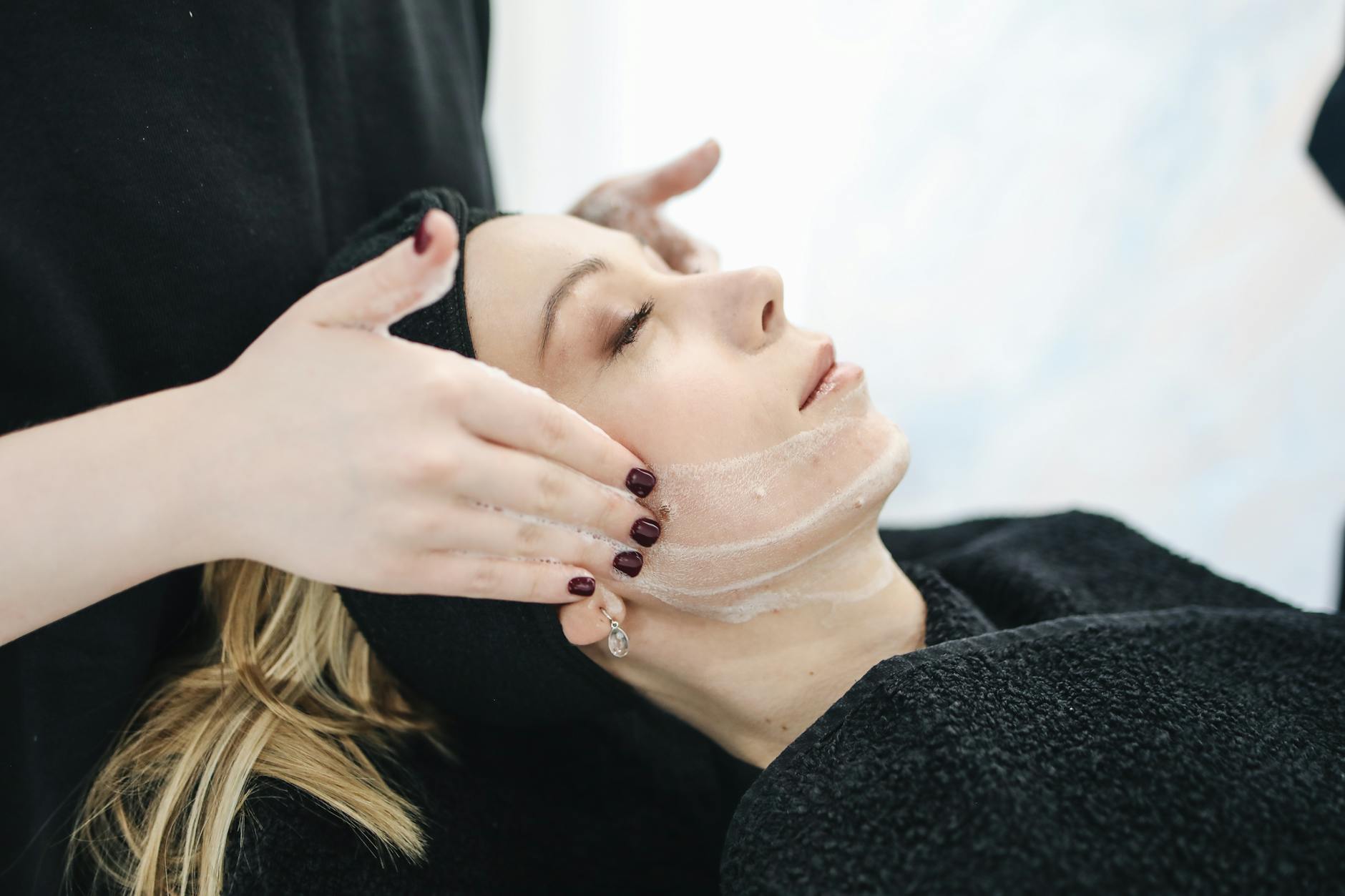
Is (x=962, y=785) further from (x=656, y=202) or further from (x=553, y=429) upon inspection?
(x=656, y=202)

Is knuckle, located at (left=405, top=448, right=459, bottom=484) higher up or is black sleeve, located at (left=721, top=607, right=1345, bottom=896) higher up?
knuckle, located at (left=405, top=448, right=459, bottom=484)

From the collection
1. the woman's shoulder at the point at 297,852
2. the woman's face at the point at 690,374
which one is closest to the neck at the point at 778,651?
the woman's face at the point at 690,374

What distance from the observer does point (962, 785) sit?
0.74 metres

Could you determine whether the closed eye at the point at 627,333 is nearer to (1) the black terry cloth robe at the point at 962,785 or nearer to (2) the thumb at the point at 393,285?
(2) the thumb at the point at 393,285

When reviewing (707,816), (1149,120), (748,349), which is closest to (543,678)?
(707,816)

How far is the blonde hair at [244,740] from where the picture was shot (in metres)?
0.90

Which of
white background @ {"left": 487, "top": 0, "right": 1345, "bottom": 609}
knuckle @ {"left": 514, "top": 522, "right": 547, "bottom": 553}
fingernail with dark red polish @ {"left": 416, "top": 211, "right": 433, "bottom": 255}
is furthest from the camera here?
white background @ {"left": 487, "top": 0, "right": 1345, "bottom": 609}

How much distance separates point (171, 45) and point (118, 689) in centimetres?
79

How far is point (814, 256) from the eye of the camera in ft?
6.17

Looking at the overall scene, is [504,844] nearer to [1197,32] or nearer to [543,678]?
[543,678]

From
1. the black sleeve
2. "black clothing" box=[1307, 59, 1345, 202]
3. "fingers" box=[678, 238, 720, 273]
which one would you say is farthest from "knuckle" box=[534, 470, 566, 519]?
"black clothing" box=[1307, 59, 1345, 202]

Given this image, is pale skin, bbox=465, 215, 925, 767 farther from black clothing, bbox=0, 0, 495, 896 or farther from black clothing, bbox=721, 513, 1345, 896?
black clothing, bbox=0, 0, 495, 896

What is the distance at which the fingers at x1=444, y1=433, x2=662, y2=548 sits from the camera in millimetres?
675

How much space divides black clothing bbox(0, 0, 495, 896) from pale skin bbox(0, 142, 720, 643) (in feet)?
0.67
